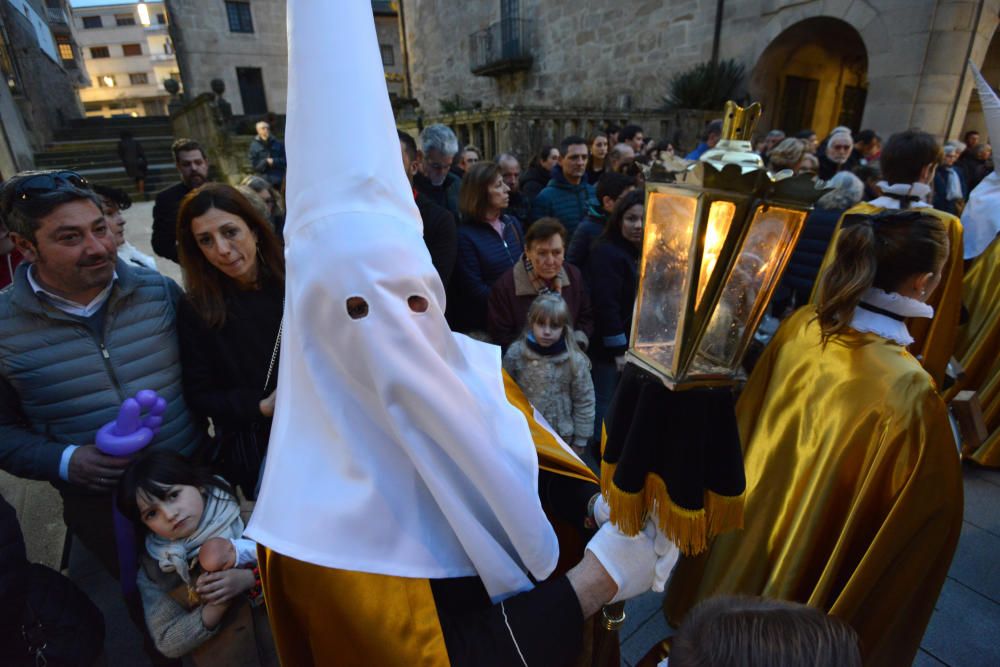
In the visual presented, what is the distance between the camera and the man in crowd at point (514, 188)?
4.80m

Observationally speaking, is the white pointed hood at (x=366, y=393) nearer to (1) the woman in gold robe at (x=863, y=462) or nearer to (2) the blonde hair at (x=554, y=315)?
(1) the woman in gold robe at (x=863, y=462)

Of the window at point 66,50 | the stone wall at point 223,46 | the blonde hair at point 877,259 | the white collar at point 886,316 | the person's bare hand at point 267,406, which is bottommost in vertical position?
the person's bare hand at point 267,406

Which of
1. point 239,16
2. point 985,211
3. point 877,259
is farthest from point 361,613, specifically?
point 239,16

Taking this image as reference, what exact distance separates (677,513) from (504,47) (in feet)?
58.9

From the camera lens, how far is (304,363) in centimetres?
113

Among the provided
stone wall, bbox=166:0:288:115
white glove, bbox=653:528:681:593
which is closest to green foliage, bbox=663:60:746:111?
white glove, bbox=653:528:681:593

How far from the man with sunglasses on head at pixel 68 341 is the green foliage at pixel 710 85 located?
10.8 m

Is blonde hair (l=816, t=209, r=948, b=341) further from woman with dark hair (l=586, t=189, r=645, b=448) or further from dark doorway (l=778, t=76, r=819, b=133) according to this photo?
dark doorway (l=778, t=76, r=819, b=133)

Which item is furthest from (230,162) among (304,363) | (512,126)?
(304,363)

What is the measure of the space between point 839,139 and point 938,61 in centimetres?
427

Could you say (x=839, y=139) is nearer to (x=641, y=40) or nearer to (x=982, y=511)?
(x=982, y=511)

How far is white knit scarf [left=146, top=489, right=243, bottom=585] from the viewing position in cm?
170

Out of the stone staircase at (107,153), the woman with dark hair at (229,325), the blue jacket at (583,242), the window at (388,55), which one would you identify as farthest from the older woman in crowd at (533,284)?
the window at (388,55)

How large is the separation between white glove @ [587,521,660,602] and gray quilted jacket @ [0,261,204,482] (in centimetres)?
192
